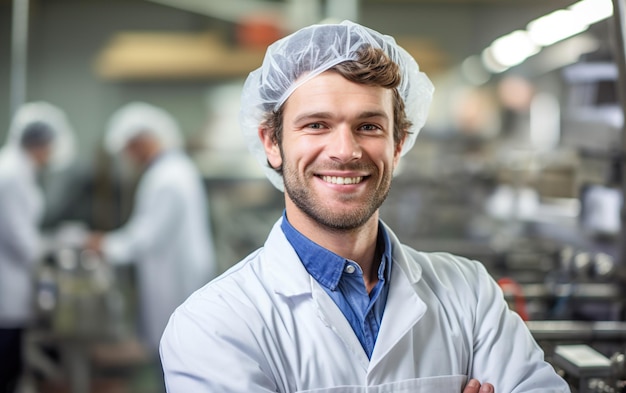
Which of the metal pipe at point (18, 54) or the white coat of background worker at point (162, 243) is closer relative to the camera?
the white coat of background worker at point (162, 243)

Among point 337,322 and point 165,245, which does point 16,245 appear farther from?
point 337,322

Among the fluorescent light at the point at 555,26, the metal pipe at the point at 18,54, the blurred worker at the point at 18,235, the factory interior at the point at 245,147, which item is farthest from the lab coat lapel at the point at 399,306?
the metal pipe at the point at 18,54

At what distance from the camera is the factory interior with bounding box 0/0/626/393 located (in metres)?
2.72

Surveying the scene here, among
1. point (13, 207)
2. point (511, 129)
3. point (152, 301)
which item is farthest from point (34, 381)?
point (511, 129)

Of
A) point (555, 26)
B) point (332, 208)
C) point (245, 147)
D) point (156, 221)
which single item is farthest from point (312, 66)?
point (245, 147)

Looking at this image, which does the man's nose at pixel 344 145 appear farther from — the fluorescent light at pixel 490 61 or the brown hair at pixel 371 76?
the fluorescent light at pixel 490 61

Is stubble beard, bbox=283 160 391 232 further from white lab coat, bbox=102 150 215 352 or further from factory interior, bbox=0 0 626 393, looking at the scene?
white lab coat, bbox=102 150 215 352

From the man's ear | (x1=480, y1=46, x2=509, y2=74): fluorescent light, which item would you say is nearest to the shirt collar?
the man's ear

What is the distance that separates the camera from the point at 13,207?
11.0ft

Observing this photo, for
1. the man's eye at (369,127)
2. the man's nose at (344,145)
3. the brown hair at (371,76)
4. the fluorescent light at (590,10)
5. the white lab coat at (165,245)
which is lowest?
the white lab coat at (165,245)

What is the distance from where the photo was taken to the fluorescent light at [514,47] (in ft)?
8.77

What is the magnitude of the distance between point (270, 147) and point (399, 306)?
306 mm

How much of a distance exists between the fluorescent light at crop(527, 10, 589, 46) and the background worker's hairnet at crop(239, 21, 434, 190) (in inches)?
29.1

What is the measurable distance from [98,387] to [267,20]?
2382 millimetres
